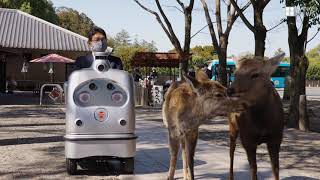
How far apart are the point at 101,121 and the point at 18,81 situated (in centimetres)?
3223

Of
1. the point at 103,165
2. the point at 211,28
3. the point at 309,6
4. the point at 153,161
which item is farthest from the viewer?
the point at 211,28

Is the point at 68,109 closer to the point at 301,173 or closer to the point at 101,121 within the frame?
the point at 101,121

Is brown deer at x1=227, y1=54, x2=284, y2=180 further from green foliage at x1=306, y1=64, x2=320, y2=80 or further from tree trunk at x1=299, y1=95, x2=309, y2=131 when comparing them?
green foliage at x1=306, y1=64, x2=320, y2=80

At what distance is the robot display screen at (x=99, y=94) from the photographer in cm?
693

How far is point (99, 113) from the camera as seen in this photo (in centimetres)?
694

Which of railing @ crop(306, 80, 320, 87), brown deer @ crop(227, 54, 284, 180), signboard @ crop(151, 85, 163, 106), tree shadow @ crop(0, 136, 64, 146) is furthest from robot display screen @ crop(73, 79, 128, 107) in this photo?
railing @ crop(306, 80, 320, 87)

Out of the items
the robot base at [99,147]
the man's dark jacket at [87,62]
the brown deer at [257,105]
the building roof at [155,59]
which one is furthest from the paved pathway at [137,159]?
the building roof at [155,59]

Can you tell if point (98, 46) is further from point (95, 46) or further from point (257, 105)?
point (257, 105)

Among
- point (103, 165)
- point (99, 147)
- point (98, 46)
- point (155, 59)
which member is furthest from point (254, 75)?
point (155, 59)

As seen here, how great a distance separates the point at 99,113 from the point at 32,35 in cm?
2989

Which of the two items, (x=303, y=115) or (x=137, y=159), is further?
(x=303, y=115)

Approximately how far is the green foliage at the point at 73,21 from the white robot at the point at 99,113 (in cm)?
6691

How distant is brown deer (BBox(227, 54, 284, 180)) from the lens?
5355 millimetres

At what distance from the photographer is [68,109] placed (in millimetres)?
6953
